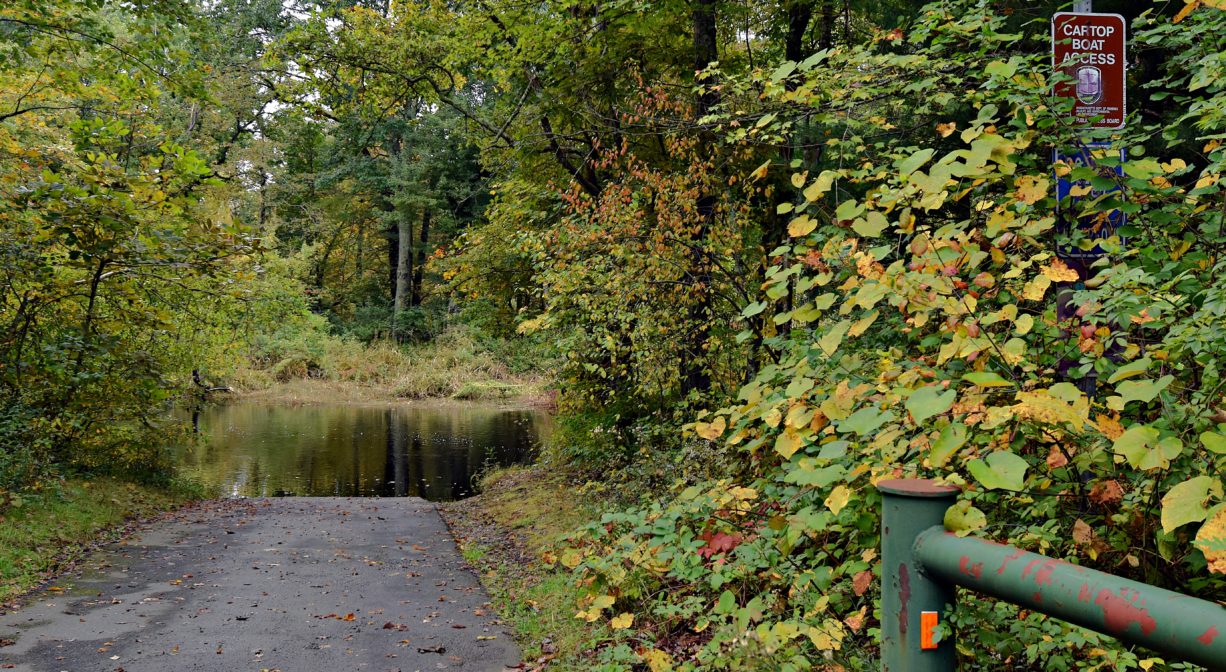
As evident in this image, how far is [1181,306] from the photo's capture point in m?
2.53

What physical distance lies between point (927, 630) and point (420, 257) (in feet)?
135

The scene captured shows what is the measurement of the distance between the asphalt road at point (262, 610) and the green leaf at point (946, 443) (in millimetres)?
4075

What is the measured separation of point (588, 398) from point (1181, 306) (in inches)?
363

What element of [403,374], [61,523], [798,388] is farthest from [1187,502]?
[403,374]

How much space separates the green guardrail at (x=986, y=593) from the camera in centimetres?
92

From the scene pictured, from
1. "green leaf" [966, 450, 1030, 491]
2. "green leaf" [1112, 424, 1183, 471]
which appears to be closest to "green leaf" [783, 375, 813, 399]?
"green leaf" [966, 450, 1030, 491]

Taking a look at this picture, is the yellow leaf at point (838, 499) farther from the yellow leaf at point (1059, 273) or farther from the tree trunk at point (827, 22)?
the tree trunk at point (827, 22)

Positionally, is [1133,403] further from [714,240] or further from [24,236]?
[24,236]

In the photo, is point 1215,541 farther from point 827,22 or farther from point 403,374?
point 403,374

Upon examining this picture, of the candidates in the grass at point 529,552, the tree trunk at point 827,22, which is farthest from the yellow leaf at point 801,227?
the tree trunk at point 827,22

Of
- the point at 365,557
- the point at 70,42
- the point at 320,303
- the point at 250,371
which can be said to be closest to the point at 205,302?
the point at 70,42

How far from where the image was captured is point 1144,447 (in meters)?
1.77

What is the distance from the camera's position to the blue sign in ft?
8.53

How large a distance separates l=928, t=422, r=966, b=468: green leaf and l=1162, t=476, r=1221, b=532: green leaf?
0.44 meters
